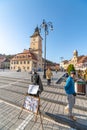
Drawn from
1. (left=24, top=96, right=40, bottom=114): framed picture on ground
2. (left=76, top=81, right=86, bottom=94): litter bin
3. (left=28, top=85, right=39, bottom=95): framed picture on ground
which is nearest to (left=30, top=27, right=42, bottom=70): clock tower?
(left=76, top=81, right=86, bottom=94): litter bin

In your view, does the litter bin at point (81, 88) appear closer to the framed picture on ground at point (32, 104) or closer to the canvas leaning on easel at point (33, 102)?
the canvas leaning on easel at point (33, 102)

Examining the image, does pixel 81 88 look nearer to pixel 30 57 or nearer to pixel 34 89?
pixel 34 89

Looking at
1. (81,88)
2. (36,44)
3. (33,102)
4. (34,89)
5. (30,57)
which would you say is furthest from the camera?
(36,44)

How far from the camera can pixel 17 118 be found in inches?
182

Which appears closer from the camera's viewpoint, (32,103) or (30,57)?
(32,103)

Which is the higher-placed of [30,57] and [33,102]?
[30,57]

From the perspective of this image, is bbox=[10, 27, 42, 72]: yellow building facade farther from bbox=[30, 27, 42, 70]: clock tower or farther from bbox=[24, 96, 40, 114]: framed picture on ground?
bbox=[24, 96, 40, 114]: framed picture on ground

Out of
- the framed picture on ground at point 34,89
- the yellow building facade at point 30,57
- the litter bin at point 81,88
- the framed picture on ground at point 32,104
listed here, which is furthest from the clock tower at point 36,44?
the framed picture on ground at point 32,104

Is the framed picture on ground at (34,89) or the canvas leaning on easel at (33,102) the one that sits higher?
the framed picture on ground at (34,89)

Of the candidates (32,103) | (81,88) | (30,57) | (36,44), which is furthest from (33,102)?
(36,44)

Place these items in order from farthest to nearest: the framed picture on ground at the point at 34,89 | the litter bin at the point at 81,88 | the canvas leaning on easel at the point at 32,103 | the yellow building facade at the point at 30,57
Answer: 1. the yellow building facade at the point at 30,57
2. the litter bin at the point at 81,88
3. the framed picture on ground at the point at 34,89
4. the canvas leaning on easel at the point at 32,103

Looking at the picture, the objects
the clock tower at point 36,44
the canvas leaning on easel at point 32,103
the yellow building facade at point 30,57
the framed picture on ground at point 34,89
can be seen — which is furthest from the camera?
the clock tower at point 36,44

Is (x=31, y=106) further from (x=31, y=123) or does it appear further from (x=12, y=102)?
(x=12, y=102)

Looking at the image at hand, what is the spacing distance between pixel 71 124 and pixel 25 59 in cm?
6277
